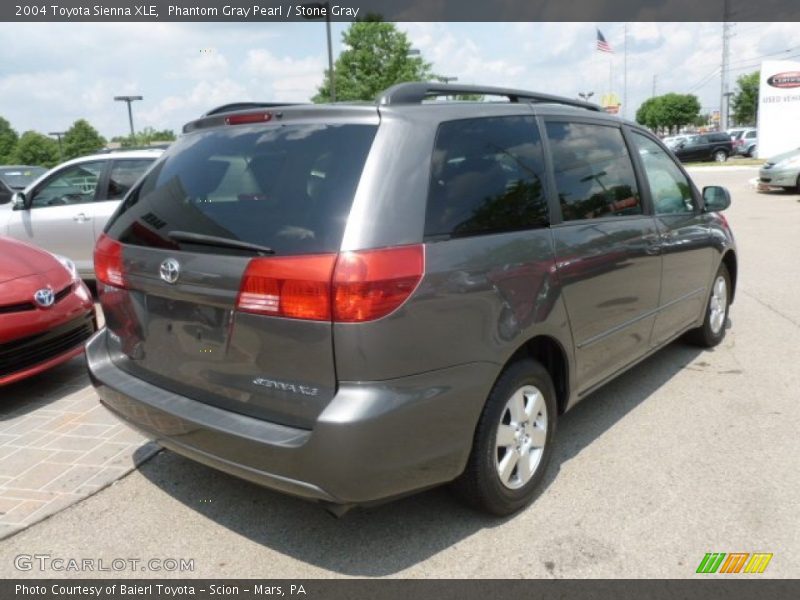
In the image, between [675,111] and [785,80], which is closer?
[785,80]

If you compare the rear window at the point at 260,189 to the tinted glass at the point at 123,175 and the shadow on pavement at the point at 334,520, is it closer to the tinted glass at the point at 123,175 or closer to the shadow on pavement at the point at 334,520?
the shadow on pavement at the point at 334,520

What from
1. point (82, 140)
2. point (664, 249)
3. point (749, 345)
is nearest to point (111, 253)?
point (664, 249)

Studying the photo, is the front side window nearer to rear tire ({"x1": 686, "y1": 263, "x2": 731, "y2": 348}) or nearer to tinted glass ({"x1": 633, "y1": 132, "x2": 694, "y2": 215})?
tinted glass ({"x1": 633, "y1": 132, "x2": 694, "y2": 215})

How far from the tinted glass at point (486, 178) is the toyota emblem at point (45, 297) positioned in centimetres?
306

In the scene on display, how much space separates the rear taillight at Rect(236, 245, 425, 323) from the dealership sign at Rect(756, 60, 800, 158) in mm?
33920

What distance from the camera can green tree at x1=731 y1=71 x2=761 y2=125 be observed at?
227 ft

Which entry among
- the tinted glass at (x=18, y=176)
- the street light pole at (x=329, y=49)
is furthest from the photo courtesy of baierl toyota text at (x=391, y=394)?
the street light pole at (x=329, y=49)

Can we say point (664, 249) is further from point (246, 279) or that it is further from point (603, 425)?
point (246, 279)

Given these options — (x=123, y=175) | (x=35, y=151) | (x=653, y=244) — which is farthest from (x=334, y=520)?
(x=35, y=151)

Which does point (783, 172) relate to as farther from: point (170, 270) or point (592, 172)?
point (170, 270)

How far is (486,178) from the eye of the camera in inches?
111

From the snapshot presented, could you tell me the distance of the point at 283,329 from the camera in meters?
2.36

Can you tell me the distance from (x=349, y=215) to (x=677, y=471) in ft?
7.19

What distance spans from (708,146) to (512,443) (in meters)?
38.7
